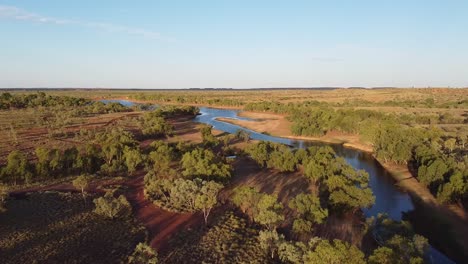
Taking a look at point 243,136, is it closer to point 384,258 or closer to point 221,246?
point 221,246

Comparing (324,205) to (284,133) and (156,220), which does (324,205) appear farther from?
(284,133)

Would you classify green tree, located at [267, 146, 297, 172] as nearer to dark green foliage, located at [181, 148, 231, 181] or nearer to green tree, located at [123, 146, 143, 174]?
dark green foliage, located at [181, 148, 231, 181]

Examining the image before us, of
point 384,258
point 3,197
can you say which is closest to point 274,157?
point 384,258

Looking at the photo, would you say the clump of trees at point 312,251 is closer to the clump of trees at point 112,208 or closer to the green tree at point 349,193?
the green tree at point 349,193

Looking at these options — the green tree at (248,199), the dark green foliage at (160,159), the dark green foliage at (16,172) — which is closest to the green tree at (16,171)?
the dark green foliage at (16,172)

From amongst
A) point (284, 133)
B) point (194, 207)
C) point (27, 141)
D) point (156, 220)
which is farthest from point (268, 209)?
point (284, 133)

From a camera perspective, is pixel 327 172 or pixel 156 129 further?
pixel 156 129

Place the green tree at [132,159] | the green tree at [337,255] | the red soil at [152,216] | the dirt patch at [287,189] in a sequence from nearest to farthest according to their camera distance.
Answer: the green tree at [337,255]
the red soil at [152,216]
the dirt patch at [287,189]
the green tree at [132,159]
